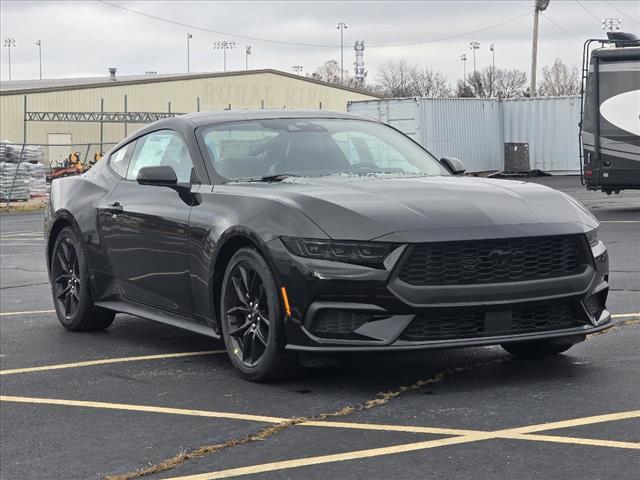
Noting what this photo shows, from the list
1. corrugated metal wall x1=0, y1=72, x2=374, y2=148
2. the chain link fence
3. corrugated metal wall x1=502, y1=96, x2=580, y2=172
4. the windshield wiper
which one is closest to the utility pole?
corrugated metal wall x1=502, y1=96, x2=580, y2=172

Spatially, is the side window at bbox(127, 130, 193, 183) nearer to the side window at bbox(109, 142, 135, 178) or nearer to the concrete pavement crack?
the side window at bbox(109, 142, 135, 178)

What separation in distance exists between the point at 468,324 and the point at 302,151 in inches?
76.4

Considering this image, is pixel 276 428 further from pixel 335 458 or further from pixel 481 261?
pixel 481 261

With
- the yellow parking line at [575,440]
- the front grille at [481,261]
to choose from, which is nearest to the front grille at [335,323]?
the front grille at [481,261]

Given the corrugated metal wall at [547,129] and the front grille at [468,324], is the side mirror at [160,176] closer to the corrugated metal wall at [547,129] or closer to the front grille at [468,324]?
the front grille at [468,324]

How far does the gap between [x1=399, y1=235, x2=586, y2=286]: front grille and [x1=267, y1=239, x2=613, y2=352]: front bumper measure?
2.0 inches

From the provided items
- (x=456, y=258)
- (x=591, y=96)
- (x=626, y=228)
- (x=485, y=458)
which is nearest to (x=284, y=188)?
(x=456, y=258)

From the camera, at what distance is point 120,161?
888cm

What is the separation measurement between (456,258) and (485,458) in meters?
1.52

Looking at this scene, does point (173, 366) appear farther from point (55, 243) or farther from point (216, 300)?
point (55, 243)

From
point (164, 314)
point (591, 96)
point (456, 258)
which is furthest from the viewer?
point (591, 96)

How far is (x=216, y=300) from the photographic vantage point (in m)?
7.14

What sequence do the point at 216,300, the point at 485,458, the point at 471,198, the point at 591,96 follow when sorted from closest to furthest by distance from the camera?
the point at 485,458 → the point at 471,198 → the point at 216,300 → the point at 591,96

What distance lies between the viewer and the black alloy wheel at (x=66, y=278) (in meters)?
9.11
